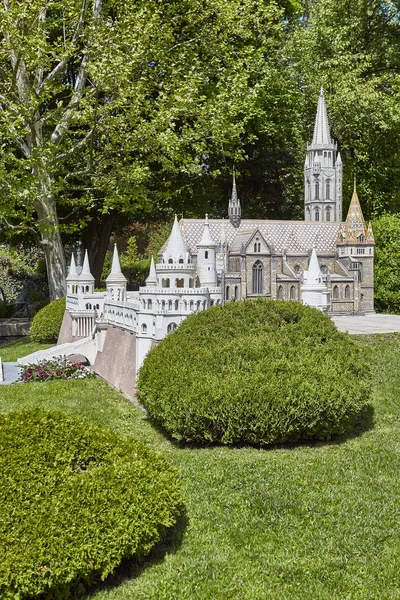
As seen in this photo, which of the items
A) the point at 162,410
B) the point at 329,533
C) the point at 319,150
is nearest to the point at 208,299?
the point at 162,410

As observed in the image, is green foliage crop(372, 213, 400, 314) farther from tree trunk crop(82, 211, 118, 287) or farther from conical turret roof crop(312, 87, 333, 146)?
tree trunk crop(82, 211, 118, 287)

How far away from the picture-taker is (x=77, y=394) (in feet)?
46.7

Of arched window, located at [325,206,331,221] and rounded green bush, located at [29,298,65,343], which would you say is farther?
arched window, located at [325,206,331,221]

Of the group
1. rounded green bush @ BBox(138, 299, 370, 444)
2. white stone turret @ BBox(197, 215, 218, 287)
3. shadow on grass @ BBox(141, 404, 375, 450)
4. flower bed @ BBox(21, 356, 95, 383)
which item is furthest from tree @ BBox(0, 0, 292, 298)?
shadow on grass @ BBox(141, 404, 375, 450)

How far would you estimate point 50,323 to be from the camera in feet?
77.9

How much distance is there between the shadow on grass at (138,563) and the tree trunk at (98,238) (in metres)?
26.3

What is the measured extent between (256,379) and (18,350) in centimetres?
1519

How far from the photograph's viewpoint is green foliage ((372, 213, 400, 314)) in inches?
1139

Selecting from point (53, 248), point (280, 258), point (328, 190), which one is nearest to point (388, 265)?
point (328, 190)

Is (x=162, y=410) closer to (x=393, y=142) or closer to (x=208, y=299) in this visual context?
(x=208, y=299)

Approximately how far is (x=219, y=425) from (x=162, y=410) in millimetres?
1175

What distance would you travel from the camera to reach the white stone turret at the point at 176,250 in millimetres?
13883

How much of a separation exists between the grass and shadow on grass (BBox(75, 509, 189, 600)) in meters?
15.4

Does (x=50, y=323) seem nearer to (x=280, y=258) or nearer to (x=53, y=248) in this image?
(x=53, y=248)
